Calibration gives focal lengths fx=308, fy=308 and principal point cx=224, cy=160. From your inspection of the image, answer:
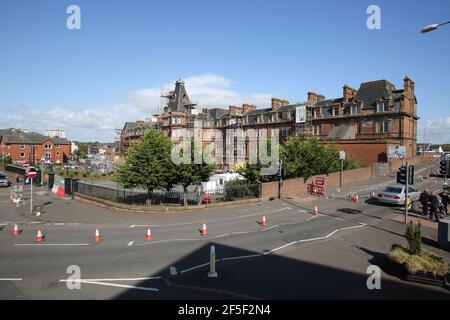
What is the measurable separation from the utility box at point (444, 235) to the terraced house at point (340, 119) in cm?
2914

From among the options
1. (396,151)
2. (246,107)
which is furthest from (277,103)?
(396,151)

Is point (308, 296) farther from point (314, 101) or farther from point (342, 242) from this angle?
point (314, 101)

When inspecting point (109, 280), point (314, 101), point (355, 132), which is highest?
point (314, 101)

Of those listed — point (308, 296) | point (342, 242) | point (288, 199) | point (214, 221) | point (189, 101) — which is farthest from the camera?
point (189, 101)

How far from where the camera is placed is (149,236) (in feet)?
→ 47.1

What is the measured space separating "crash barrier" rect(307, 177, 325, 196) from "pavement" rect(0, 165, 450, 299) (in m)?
6.68

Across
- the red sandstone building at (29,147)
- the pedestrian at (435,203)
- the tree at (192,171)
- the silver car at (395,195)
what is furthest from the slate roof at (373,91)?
Answer: the red sandstone building at (29,147)

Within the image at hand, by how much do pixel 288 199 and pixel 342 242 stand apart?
A: 12.3 m

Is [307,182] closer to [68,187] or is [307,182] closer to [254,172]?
[254,172]

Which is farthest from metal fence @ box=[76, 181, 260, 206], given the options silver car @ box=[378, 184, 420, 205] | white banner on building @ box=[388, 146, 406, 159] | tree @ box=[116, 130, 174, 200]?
white banner on building @ box=[388, 146, 406, 159]

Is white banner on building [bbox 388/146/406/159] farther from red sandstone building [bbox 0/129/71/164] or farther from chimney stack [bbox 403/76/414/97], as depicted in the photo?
red sandstone building [bbox 0/129/71/164]

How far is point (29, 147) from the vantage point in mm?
85562

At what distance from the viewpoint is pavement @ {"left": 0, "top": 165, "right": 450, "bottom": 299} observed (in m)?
8.55
